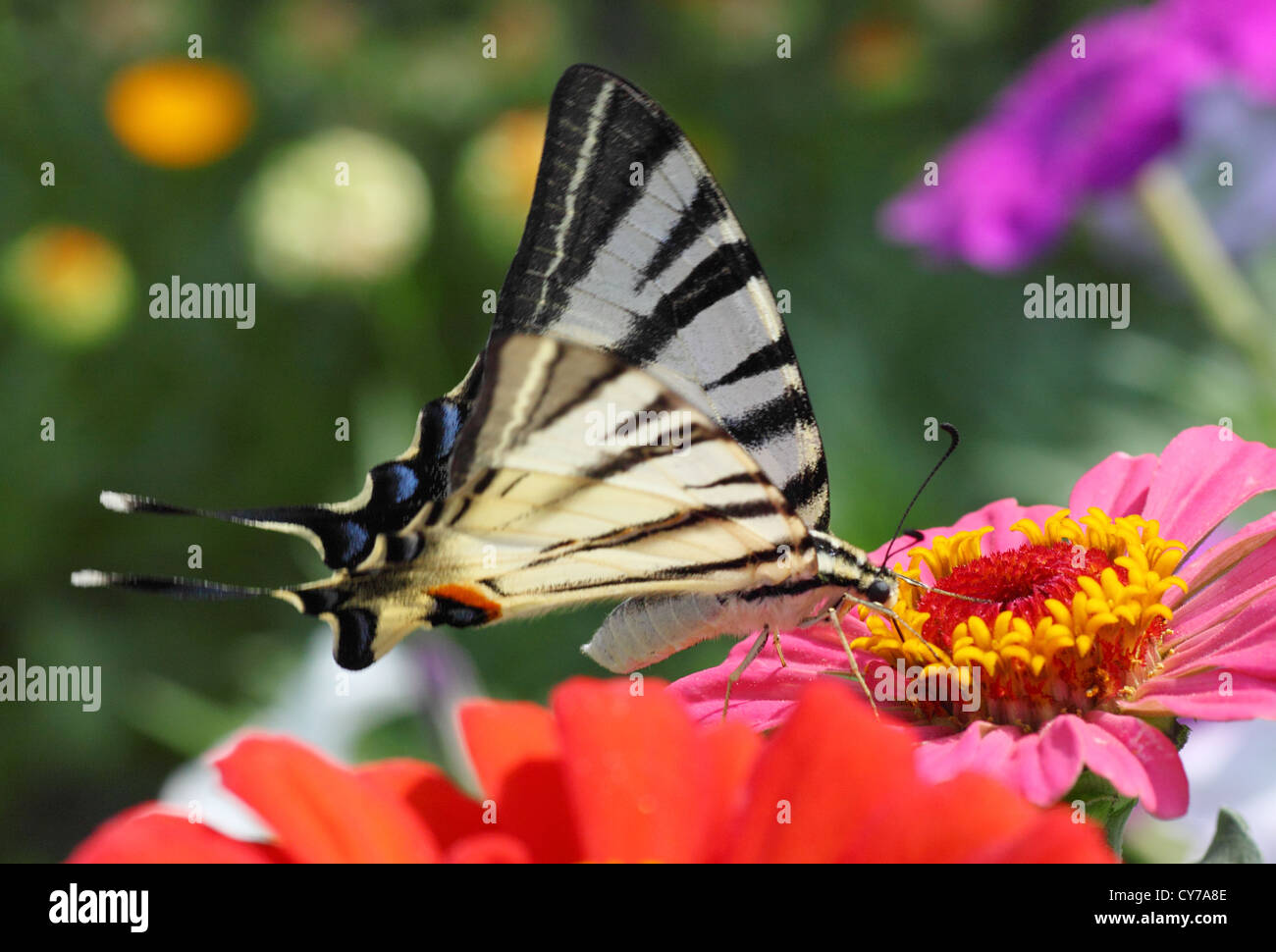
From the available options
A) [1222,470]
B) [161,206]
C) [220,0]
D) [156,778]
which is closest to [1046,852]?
[1222,470]

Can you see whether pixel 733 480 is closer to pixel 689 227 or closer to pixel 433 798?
pixel 689 227

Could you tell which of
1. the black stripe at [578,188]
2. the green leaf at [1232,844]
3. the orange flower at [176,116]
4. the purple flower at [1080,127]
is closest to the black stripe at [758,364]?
the black stripe at [578,188]

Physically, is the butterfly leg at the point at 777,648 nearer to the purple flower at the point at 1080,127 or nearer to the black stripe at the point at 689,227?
the black stripe at the point at 689,227

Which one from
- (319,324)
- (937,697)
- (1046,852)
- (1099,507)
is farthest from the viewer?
(319,324)

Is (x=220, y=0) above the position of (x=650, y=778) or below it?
above

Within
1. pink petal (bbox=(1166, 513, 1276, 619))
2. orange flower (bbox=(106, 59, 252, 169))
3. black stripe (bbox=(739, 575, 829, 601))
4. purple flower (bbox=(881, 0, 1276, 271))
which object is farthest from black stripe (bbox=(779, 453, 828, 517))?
orange flower (bbox=(106, 59, 252, 169))

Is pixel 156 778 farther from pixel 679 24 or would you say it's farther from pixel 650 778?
pixel 650 778

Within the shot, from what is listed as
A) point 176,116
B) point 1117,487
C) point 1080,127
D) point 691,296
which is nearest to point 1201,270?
point 1080,127
